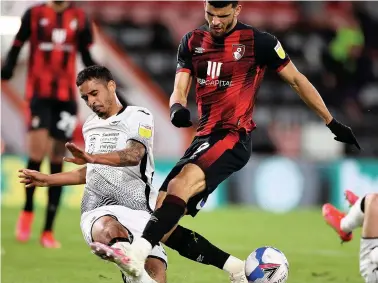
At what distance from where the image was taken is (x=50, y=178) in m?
5.52

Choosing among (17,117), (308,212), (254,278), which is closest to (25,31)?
(254,278)

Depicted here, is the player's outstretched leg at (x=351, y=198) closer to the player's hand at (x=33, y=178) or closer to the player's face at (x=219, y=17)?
the player's face at (x=219, y=17)

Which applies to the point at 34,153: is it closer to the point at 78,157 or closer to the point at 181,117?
the point at 181,117

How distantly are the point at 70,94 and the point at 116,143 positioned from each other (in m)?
3.57

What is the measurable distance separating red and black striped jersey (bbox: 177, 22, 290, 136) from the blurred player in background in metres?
0.95

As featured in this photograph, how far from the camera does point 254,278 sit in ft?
19.1

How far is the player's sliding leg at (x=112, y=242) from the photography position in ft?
16.6

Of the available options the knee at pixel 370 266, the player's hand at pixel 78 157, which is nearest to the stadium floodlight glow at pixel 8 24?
the knee at pixel 370 266

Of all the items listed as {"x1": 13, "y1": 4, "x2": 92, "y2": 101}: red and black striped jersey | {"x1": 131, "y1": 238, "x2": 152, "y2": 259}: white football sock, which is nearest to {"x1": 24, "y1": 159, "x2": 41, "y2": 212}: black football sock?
{"x1": 13, "y1": 4, "x2": 92, "y2": 101}: red and black striped jersey

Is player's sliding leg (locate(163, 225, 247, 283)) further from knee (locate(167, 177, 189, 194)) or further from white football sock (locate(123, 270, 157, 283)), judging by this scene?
white football sock (locate(123, 270, 157, 283))

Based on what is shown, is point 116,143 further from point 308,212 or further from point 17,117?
point 17,117

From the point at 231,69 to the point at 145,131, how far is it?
71 centimetres

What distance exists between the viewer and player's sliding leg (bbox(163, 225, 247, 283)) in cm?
598

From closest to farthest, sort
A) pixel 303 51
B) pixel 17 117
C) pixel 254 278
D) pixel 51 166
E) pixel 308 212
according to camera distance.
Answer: pixel 254 278, pixel 51 166, pixel 308 212, pixel 17 117, pixel 303 51
